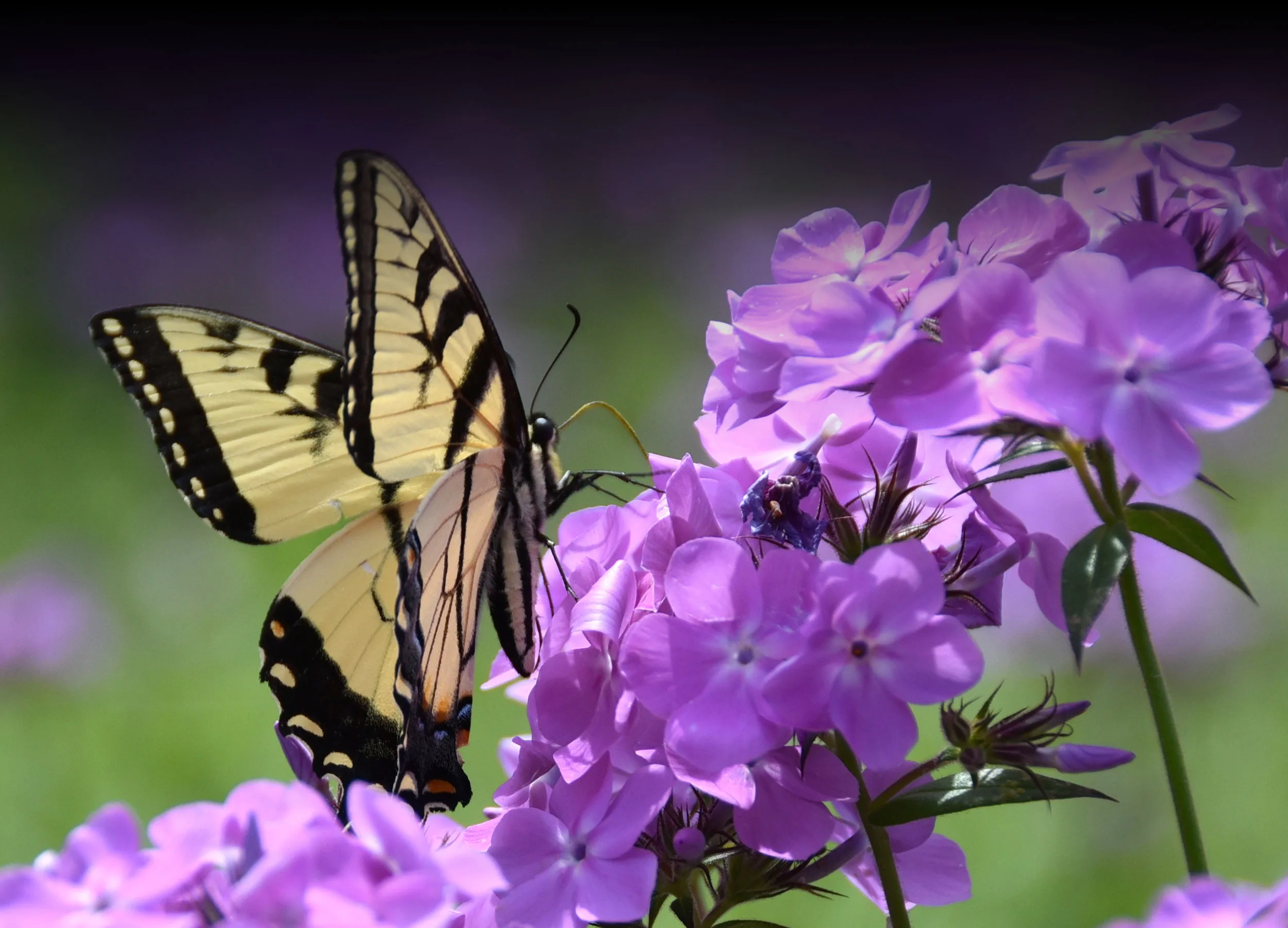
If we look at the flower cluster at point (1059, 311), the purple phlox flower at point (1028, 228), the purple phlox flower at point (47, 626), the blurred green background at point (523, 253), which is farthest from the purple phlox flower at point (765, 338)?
the purple phlox flower at point (47, 626)

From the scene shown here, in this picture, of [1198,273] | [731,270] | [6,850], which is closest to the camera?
[1198,273]

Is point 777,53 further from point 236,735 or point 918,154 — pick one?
point 236,735

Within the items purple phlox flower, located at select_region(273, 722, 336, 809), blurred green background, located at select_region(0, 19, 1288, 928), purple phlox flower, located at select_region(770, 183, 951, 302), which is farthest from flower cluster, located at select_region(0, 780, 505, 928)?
blurred green background, located at select_region(0, 19, 1288, 928)

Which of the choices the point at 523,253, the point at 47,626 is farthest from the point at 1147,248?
the point at 523,253

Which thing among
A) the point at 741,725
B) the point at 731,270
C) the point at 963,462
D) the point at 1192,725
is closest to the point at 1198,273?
the point at 963,462

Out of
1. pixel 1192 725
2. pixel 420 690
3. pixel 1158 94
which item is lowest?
pixel 1192 725

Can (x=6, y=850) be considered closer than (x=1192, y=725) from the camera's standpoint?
Yes

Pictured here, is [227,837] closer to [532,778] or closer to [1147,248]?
[532,778]

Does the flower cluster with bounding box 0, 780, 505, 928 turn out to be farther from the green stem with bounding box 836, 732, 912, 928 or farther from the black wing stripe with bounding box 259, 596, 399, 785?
the black wing stripe with bounding box 259, 596, 399, 785
